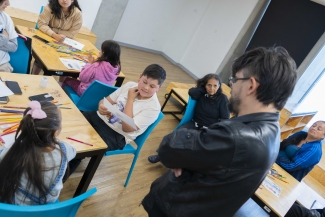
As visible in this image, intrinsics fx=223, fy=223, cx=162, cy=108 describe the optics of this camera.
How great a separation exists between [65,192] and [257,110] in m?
1.76

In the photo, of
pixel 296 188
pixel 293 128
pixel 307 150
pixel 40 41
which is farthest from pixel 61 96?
pixel 293 128

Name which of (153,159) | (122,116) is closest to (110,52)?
(122,116)

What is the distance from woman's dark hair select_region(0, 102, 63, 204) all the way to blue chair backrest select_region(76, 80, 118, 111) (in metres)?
1.06

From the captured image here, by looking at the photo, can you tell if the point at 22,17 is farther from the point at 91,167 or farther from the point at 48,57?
the point at 91,167

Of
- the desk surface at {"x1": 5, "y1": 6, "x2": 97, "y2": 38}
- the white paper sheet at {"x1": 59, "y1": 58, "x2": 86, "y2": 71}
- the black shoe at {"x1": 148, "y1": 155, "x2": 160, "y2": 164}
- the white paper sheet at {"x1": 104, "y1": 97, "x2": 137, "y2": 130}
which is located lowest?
the black shoe at {"x1": 148, "y1": 155, "x2": 160, "y2": 164}

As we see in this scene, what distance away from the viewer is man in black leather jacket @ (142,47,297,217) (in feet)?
2.72

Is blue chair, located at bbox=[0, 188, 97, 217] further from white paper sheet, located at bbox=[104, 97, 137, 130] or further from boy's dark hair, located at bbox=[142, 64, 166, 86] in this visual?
boy's dark hair, located at bbox=[142, 64, 166, 86]

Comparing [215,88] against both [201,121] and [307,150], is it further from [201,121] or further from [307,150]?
[307,150]

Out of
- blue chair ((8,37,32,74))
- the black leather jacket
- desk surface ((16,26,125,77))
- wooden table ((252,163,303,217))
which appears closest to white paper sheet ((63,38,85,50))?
desk surface ((16,26,125,77))

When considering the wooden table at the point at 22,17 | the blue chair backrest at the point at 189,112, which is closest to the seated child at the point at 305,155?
the blue chair backrest at the point at 189,112

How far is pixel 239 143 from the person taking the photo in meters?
0.81

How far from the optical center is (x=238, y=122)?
86 centimetres

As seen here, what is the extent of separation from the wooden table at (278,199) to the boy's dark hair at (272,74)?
112 cm

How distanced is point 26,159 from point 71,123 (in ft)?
1.82
